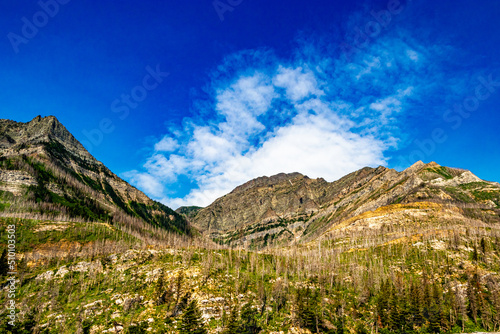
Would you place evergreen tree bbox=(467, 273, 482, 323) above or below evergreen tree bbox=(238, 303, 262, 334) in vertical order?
above

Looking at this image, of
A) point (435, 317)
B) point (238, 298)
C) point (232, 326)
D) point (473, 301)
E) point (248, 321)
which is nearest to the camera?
point (232, 326)

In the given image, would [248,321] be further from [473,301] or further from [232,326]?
[473,301]

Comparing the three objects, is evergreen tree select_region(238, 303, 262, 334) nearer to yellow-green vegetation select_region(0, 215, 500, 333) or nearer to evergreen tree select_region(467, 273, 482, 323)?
yellow-green vegetation select_region(0, 215, 500, 333)

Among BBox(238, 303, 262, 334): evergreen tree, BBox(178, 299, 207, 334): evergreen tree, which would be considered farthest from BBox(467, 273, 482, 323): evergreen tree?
BBox(178, 299, 207, 334): evergreen tree

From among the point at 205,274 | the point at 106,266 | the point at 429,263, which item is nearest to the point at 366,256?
the point at 429,263

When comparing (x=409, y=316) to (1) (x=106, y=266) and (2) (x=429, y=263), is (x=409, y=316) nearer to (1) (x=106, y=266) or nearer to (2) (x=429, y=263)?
(2) (x=429, y=263)

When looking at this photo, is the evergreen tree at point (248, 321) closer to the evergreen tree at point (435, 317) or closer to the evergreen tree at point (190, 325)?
the evergreen tree at point (190, 325)

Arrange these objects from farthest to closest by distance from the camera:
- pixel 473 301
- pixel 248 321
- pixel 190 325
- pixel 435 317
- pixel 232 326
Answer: pixel 473 301 < pixel 435 317 < pixel 248 321 < pixel 232 326 < pixel 190 325

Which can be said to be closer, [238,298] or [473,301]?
[238,298]

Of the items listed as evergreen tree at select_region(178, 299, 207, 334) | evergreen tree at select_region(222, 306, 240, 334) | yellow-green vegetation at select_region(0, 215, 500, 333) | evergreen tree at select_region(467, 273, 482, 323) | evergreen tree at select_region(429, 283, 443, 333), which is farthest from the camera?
evergreen tree at select_region(467, 273, 482, 323)

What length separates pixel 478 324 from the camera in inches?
4067

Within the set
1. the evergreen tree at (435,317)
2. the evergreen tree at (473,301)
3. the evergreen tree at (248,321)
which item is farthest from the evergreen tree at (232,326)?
the evergreen tree at (473,301)

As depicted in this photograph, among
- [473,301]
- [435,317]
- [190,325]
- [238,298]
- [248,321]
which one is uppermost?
[473,301]

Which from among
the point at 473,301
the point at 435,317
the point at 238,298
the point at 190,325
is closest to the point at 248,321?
the point at 238,298
